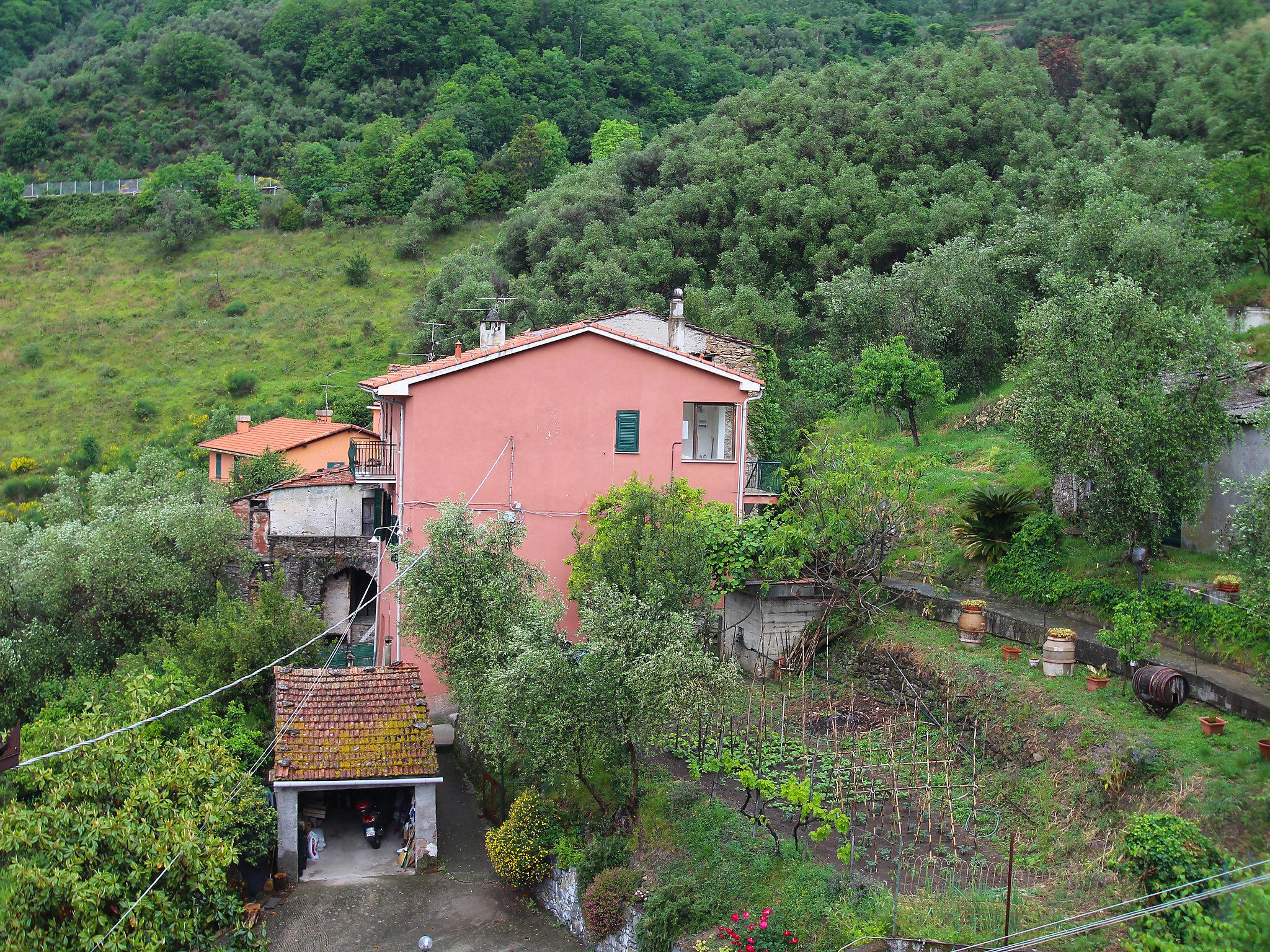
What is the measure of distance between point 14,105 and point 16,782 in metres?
101

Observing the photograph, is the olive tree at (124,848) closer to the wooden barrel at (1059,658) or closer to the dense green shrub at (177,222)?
the wooden barrel at (1059,658)

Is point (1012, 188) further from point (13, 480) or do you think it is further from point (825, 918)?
point (13, 480)

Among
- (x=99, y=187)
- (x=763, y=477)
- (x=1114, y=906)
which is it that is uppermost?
(x=99, y=187)

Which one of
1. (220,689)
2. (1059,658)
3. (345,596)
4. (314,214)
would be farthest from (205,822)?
(314,214)

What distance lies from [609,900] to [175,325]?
210 feet

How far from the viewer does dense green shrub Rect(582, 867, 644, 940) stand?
15.7 meters

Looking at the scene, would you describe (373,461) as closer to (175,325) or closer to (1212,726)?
(1212,726)

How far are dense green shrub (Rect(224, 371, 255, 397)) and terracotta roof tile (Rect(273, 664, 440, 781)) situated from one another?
142 feet

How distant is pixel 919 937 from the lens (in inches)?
486

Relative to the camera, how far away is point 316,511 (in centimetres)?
3119

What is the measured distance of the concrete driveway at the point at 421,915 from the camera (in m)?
16.6

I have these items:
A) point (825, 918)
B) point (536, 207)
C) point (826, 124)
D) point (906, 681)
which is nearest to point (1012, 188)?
point (826, 124)

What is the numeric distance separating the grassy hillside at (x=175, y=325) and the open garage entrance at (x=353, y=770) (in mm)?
40179

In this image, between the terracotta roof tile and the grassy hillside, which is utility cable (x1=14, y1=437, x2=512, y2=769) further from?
the grassy hillside
